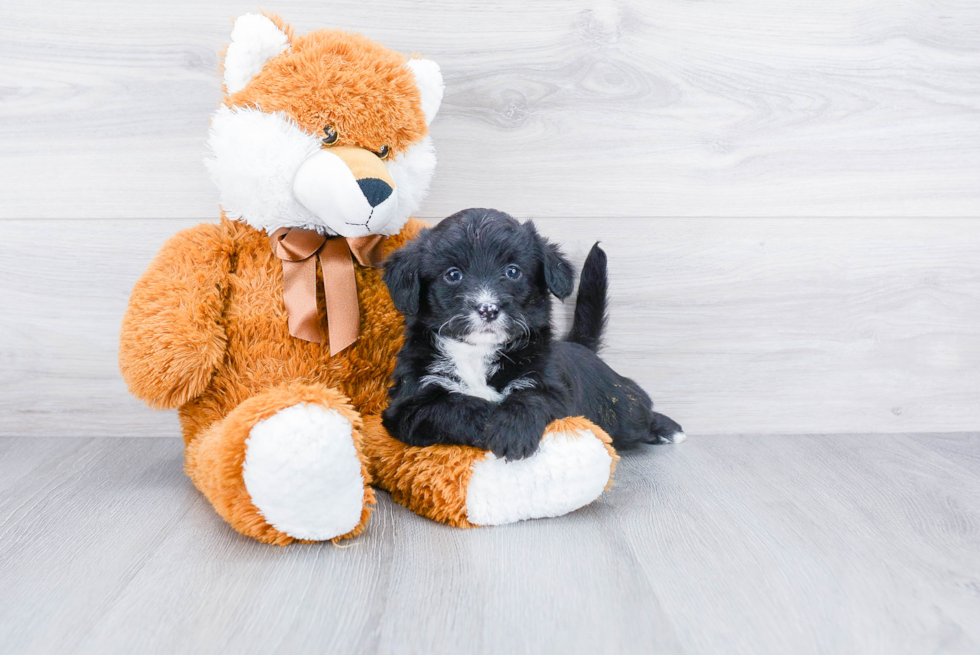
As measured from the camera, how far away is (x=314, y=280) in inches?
52.6

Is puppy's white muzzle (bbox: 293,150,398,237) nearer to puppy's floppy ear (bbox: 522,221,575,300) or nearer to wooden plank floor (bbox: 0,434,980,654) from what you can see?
puppy's floppy ear (bbox: 522,221,575,300)

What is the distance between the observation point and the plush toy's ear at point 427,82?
1.35 metres

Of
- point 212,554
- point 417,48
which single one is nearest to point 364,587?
point 212,554

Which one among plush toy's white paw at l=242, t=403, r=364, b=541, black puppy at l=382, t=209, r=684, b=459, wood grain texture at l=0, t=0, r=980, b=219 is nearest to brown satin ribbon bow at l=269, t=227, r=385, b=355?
black puppy at l=382, t=209, r=684, b=459

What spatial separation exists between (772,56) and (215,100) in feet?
4.27

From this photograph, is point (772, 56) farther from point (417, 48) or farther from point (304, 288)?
point (304, 288)

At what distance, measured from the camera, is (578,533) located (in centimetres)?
120

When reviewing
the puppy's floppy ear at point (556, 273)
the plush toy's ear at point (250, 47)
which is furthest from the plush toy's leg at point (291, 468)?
the plush toy's ear at point (250, 47)

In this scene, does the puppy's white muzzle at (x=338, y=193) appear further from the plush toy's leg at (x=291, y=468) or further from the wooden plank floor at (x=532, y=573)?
the wooden plank floor at (x=532, y=573)

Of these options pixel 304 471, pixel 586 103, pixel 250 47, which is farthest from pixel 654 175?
pixel 304 471

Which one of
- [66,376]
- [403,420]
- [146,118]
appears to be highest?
[146,118]

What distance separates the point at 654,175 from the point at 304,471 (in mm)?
1092

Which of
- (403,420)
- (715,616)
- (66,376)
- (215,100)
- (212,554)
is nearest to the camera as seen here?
A: (715,616)

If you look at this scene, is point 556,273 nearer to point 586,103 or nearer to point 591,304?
point 591,304
